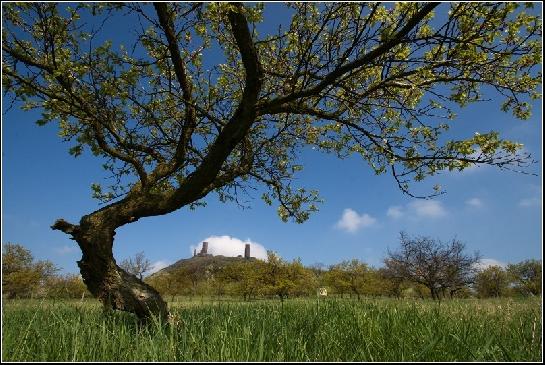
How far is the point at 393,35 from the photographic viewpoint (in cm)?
532

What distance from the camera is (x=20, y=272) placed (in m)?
42.0

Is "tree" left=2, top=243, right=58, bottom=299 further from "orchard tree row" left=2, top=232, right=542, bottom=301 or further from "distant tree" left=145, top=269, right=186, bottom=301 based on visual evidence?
"distant tree" left=145, top=269, right=186, bottom=301

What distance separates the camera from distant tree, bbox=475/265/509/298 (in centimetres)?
5684

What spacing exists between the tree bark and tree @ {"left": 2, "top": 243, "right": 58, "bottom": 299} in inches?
1261

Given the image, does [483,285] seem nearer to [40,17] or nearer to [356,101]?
[356,101]

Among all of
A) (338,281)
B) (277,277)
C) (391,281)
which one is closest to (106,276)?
(277,277)

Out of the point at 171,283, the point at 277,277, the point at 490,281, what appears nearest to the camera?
the point at 277,277

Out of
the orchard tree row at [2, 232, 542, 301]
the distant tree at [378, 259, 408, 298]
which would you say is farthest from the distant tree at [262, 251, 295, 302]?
the distant tree at [378, 259, 408, 298]

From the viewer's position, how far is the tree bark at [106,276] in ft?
22.1

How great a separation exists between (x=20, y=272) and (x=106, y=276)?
43.8 metres

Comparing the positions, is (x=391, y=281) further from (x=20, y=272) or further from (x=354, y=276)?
(x=20, y=272)

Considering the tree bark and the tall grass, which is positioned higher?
the tree bark

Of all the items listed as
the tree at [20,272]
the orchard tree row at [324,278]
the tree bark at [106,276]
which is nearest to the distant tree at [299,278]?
the orchard tree row at [324,278]

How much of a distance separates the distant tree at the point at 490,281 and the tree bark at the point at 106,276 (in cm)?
6111
